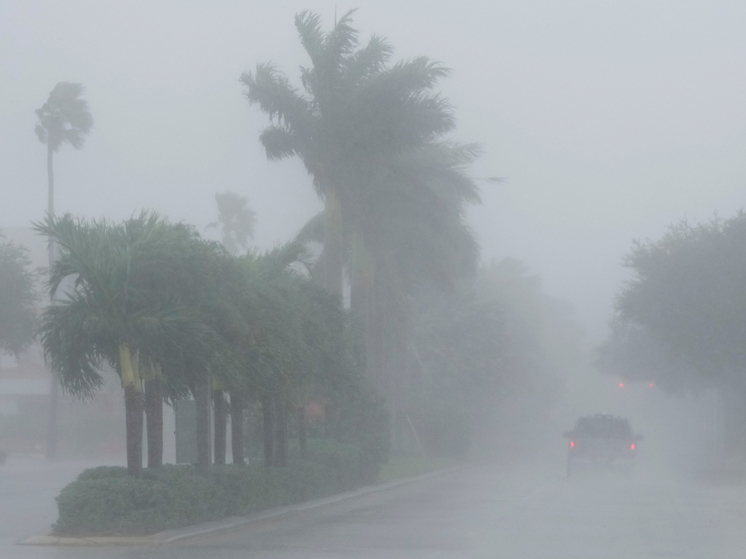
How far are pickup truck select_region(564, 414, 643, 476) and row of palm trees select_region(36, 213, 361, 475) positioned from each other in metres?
16.4

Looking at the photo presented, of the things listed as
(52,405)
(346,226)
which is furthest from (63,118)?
(346,226)

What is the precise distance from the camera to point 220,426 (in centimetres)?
2064

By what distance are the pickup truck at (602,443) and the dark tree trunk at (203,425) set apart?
17382 millimetres

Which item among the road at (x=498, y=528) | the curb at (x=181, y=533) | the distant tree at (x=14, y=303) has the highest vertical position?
the distant tree at (x=14, y=303)

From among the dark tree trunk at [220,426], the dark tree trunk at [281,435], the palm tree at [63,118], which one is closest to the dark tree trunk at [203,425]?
the dark tree trunk at [220,426]

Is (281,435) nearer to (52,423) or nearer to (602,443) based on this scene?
(602,443)

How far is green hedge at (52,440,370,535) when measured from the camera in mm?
15273

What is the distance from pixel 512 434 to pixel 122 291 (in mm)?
54673

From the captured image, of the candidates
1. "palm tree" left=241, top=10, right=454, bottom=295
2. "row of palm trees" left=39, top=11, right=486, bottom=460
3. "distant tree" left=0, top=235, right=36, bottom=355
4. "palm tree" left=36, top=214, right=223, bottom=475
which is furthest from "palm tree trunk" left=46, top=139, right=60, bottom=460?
"palm tree" left=36, top=214, right=223, bottom=475

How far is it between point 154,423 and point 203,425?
1247 millimetres

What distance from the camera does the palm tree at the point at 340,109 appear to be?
28750 millimetres

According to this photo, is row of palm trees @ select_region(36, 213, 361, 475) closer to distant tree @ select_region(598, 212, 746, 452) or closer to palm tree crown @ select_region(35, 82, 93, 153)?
distant tree @ select_region(598, 212, 746, 452)

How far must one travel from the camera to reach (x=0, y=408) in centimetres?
5566

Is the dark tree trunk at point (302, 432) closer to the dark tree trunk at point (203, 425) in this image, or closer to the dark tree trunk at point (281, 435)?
the dark tree trunk at point (281, 435)
